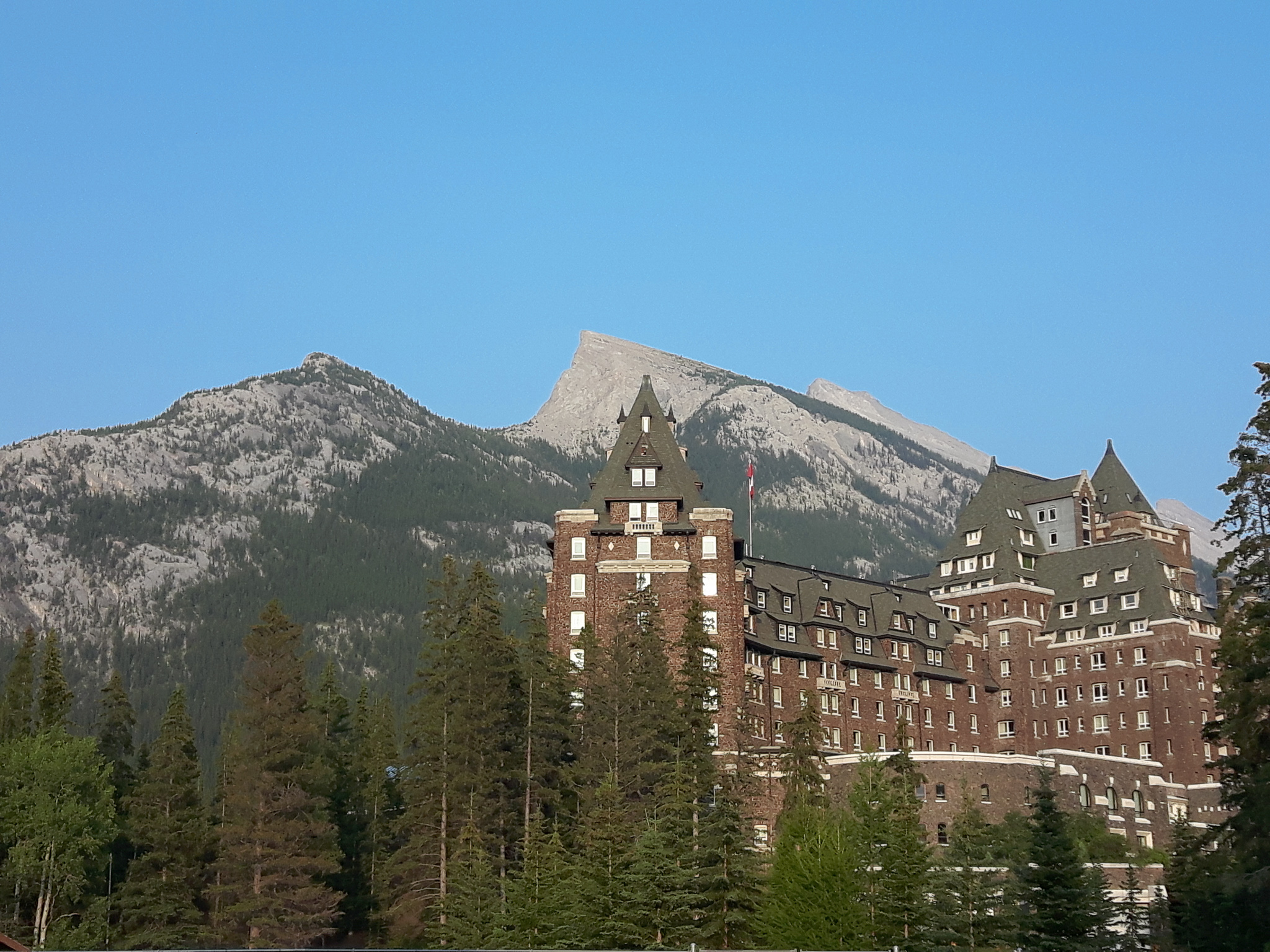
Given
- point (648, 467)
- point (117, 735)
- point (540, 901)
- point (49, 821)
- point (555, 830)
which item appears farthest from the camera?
point (648, 467)

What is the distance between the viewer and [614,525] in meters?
113

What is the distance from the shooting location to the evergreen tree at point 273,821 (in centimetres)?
8156

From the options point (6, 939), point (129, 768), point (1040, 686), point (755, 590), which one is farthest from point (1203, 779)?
point (6, 939)

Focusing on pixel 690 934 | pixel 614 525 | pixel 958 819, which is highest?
pixel 614 525

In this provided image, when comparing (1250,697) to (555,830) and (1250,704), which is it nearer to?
→ (1250,704)

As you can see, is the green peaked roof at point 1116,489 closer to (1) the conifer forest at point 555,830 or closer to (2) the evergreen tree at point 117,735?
(1) the conifer forest at point 555,830

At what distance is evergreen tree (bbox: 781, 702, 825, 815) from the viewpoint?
8700cm

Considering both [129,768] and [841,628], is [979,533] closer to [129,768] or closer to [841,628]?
[841,628]

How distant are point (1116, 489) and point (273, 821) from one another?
90.9 m

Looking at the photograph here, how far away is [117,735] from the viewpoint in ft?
349

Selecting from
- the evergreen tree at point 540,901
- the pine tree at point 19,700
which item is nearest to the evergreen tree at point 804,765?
the evergreen tree at point 540,901

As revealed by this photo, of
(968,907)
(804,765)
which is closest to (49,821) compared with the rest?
(804,765)

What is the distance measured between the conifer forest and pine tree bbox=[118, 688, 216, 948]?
20cm

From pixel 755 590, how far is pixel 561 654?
1967 centimetres
